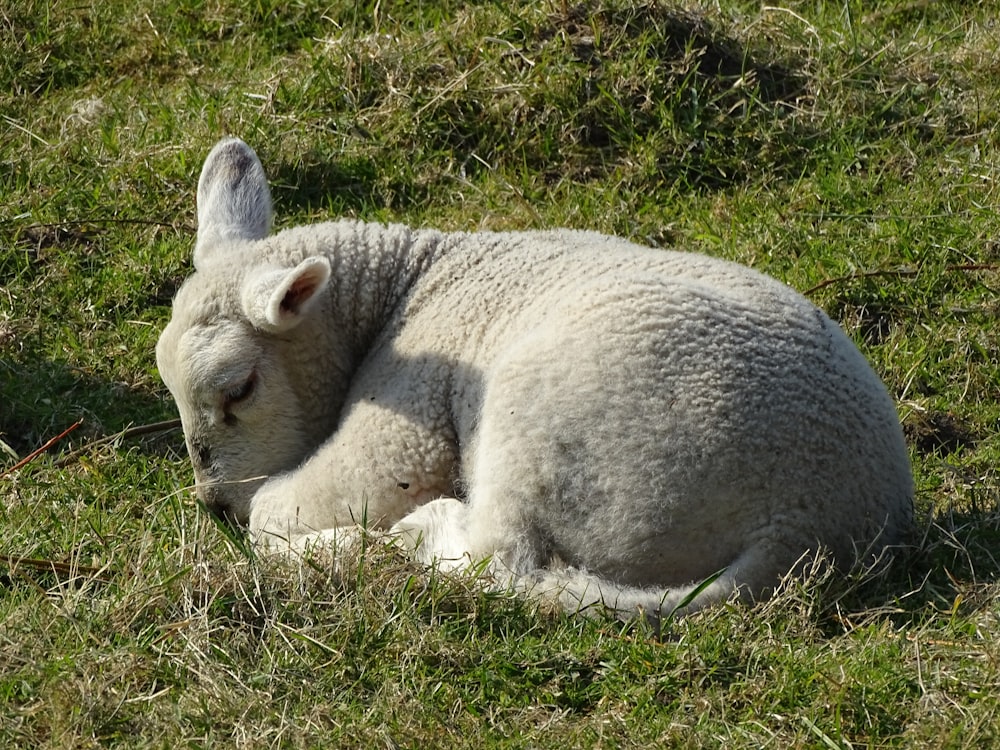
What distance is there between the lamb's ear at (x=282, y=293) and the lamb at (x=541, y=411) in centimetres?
1

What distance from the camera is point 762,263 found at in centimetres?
683

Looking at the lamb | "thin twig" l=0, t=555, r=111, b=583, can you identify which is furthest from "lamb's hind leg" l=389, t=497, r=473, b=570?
"thin twig" l=0, t=555, r=111, b=583

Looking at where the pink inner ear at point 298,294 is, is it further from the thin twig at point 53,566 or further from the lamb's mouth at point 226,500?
the thin twig at point 53,566

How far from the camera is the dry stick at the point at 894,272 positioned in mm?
6582

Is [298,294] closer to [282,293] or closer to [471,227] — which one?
[282,293]

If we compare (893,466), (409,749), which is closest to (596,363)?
(893,466)

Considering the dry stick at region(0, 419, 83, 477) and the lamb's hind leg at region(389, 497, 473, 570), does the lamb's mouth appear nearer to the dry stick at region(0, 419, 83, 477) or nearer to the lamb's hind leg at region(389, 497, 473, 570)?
the dry stick at region(0, 419, 83, 477)

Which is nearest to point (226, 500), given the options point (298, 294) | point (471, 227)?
point (298, 294)

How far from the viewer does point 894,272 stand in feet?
21.7

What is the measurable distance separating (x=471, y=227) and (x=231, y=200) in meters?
1.58

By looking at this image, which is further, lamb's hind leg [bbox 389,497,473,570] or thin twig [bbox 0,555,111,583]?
lamb's hind leg [bbox 389,497,473,570]

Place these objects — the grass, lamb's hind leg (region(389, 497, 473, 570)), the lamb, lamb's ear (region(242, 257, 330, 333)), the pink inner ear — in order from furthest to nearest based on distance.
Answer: the pink inner ear < lamb's ear (region(242, 257, 330, 333)) < lamb's hind leg (region(389, 497, 473, 570)) < the lamb < the grass

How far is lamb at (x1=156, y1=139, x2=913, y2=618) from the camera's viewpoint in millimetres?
4562

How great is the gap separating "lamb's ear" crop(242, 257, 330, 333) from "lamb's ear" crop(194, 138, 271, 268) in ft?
1.78
